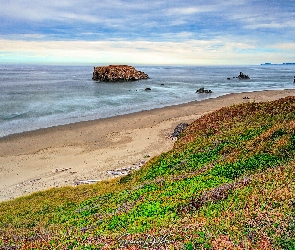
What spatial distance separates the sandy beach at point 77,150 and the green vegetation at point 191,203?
14.1 ft

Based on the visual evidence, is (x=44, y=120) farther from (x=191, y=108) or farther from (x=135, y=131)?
(x=191, y=108)

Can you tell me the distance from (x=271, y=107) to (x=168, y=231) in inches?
741

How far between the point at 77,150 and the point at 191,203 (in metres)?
21.4

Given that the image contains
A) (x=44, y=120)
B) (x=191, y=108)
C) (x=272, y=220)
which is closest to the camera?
(x=272, y=220)

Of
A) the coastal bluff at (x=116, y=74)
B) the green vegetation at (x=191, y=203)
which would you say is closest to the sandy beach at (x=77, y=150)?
the green vegetation at (x=191, y=203)

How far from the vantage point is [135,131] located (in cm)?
3825

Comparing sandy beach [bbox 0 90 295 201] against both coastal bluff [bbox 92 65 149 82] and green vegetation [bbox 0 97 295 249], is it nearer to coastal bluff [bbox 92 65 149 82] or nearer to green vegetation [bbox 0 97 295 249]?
green vegetation [bbox 0 97 295 249]

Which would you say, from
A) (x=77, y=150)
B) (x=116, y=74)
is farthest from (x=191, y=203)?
(x=116, y=74)

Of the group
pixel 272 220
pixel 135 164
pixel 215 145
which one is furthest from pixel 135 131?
pixel 272 220

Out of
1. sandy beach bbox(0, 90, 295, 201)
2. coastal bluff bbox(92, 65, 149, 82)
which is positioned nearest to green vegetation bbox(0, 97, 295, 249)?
sandy beach bbox(0, 90, 295, 201)

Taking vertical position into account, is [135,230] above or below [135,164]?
above

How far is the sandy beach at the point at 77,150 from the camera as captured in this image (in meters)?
23.8

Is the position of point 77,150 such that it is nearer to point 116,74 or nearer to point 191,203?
point 191,203

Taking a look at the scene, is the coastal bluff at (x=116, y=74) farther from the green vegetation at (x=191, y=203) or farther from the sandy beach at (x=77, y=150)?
the green vegetation at (x=191, y=203)
